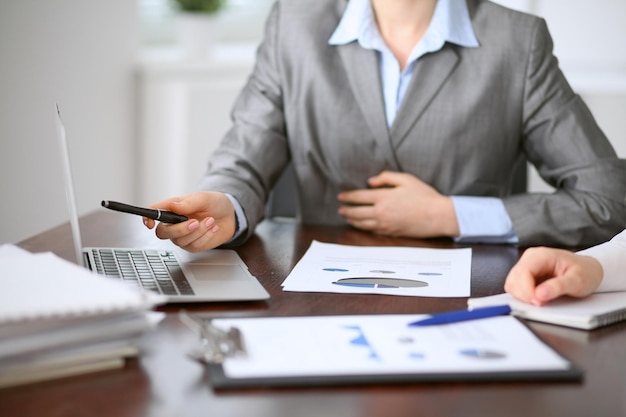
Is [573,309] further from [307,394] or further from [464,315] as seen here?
[307,394]

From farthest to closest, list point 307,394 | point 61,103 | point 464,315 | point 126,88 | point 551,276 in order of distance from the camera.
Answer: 1. point 126,88
2. point 61,103
3. point 551,276
4. point 464,315
5. point 307,394

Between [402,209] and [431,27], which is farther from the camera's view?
[431,27]

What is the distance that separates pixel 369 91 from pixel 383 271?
1.97ft

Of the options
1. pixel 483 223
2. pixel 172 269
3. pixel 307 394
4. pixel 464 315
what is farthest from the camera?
pixel 483 223

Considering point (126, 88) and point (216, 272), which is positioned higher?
point (216, 272)

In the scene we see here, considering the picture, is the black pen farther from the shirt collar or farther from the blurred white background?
the blurred white background

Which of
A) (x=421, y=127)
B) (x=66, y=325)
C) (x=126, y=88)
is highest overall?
(x=66, y=325)

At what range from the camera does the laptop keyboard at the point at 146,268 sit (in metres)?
1.07

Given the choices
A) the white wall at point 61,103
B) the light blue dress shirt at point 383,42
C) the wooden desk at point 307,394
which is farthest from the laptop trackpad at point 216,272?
the white wall at point 61,103

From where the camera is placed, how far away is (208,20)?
3.33m

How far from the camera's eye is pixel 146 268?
1.17m

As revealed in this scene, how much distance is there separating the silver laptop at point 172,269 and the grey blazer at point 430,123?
37 cm

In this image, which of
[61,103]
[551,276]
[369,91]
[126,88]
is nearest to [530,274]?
[551,276]

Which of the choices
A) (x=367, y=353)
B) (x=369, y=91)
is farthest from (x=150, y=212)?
(x=369, y=91)
